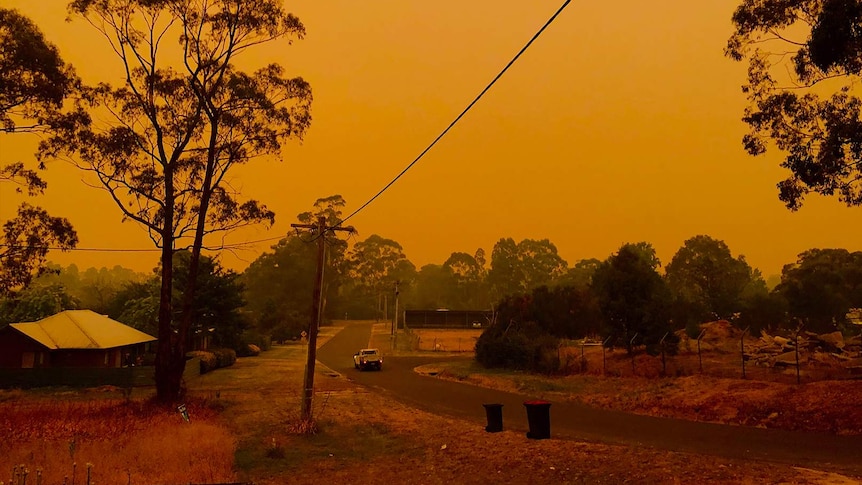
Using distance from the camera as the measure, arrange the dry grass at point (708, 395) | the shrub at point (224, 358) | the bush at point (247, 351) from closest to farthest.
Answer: the dry grass at point (708, 395) < the shrub at point (224, 358) < the bush at point (247, 351)

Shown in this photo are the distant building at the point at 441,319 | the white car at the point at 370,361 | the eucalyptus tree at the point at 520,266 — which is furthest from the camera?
the eucalyptus tree at the point at 520,266

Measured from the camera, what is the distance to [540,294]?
4841 centimetres

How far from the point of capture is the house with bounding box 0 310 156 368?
117 feet

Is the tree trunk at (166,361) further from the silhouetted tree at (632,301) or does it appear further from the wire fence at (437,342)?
the wire fence at (437,342)

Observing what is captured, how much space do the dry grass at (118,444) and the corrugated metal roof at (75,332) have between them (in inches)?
597

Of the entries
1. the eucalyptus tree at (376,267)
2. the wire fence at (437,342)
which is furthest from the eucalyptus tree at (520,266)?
the wire fence at (437,342)

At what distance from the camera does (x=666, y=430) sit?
17.8 m

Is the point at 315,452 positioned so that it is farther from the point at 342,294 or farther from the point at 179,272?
the point at 342,294

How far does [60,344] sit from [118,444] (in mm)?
26986

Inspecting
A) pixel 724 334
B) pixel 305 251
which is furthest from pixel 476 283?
pixel 724 334

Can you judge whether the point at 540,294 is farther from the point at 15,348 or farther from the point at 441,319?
the point at 441,319

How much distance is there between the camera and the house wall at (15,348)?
117ft

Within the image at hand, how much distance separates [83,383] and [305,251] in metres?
86.6

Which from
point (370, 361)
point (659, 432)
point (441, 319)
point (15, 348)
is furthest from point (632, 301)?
point (441, 319)
